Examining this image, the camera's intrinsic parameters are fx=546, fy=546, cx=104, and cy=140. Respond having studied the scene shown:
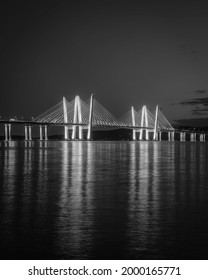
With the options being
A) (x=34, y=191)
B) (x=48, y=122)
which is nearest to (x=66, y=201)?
(x=34, y=191)

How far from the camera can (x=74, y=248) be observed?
7809mm

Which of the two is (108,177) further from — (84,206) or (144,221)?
(144,221)

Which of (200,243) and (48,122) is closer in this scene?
(200,243)

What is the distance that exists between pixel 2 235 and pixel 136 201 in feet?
16.3

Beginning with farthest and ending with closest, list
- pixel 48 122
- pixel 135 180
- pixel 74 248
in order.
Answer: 1. pixel 48 122
2. pixel 135 180
3. pixel 74 248

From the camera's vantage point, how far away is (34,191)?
15.4 metres

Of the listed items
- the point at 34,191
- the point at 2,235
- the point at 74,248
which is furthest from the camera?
the point at 34,191

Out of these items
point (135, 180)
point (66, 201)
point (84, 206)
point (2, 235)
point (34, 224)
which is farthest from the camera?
point (135, 180)

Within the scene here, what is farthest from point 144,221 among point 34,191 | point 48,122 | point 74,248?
point 48,122

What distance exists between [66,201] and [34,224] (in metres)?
Answer: 3.26

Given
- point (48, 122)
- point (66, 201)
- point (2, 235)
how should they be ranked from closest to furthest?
point (2, 235) < point (66, 201) < point (48, 122)

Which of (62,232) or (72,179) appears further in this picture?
(72,179)
